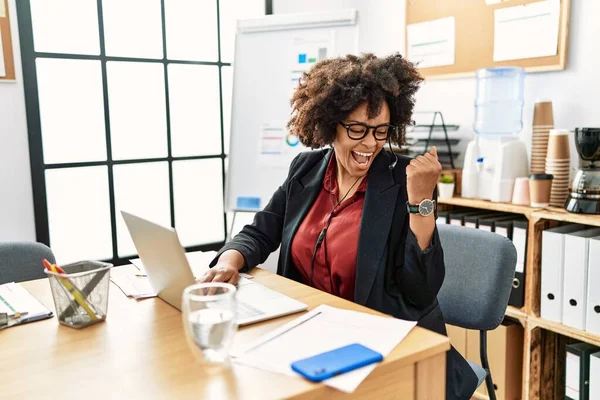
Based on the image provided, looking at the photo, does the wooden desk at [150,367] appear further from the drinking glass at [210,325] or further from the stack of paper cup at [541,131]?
the stack of paper cup at [541,131]

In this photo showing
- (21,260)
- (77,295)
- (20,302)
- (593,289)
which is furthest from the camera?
(593,289)

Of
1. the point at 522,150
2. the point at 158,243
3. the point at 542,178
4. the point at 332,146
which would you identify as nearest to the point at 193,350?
the point at 158,243

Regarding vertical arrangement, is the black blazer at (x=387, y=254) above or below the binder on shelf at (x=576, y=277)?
above

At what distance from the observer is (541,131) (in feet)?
7.93

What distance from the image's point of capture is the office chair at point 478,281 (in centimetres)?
163

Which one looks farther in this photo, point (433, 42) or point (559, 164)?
point (433, 42)

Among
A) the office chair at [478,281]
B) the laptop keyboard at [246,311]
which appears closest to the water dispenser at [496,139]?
the office chair at [478,281]

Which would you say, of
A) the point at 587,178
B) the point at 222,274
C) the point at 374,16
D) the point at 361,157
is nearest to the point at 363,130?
the point at 361,157

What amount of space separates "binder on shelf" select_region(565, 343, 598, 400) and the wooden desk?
4.56ft

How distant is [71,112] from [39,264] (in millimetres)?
1251

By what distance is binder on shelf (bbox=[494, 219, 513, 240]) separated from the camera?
7.76ft

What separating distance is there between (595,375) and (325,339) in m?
1.59

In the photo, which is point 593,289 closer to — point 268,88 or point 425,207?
point 425,207

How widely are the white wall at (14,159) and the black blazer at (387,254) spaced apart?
140 cm
